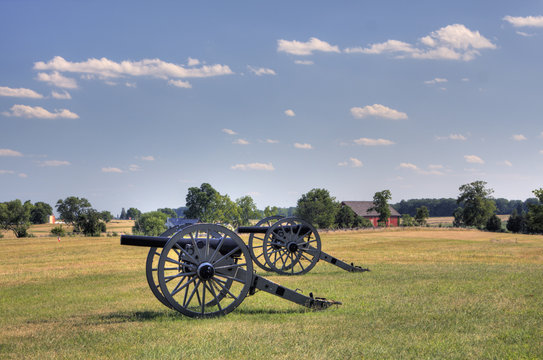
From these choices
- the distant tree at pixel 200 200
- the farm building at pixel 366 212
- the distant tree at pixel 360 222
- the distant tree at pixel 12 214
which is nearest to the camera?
the distant tree at pixel 12 214

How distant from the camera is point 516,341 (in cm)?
916

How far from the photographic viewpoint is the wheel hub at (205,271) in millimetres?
11336

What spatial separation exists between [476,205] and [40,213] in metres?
123

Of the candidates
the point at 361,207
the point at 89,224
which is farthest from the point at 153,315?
the point at 361,207

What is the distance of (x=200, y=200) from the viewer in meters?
122

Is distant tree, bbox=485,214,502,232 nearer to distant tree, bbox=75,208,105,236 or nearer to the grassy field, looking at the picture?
distant tree, bbox=75,208,105,236

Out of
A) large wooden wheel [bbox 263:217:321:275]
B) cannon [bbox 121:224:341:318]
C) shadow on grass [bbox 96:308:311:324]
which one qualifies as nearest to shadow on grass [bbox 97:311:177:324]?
shadow on grass [bbox 96:308:311:324]

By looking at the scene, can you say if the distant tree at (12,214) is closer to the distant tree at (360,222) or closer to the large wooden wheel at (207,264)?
the distant tree at (360,222)

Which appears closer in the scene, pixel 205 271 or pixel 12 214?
pixel 205 271

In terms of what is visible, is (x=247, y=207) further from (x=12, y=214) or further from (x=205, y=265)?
(x=205, y=265)

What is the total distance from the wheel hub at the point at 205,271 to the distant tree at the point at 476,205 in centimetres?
10323

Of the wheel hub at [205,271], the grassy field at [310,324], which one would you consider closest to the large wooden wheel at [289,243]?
the grassy field at [310,324]

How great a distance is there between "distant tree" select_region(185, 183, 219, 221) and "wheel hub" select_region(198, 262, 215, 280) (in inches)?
4337

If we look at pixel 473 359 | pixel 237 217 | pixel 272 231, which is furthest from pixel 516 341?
pixel 237 217
